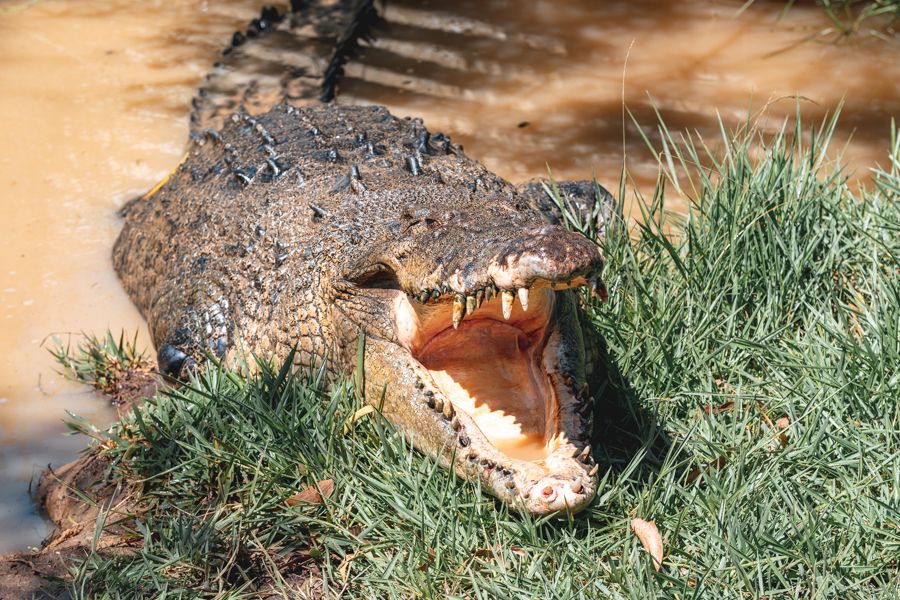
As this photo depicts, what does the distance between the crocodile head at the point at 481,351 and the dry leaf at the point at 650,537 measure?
0.26 m

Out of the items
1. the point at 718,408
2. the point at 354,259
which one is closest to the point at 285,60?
the point at 354,259

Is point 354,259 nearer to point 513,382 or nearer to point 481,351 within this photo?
point 481,351

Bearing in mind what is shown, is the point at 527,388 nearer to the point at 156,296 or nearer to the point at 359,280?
the point at 359,280

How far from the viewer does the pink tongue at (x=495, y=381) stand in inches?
122

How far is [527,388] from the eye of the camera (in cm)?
320

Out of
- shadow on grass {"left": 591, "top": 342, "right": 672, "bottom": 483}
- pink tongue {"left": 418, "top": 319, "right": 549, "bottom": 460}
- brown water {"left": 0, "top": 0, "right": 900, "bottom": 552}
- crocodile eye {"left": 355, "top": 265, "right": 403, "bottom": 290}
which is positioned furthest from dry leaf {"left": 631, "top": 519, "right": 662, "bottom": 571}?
brown water {"left": 0, "top": 0, "right": 900, "bottom": 552}

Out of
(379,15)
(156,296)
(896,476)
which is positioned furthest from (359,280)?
(379,15)

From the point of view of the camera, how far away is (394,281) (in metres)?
3.32

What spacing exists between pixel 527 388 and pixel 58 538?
1.63 m

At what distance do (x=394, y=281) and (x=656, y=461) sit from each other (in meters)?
1.06

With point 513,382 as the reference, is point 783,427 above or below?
below

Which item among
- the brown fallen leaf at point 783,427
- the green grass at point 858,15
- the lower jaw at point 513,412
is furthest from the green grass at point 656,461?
the green grass at point 858,15

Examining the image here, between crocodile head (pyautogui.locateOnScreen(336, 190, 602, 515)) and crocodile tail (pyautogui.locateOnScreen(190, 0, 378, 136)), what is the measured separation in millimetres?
2358

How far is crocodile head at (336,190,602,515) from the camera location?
2.78 m
